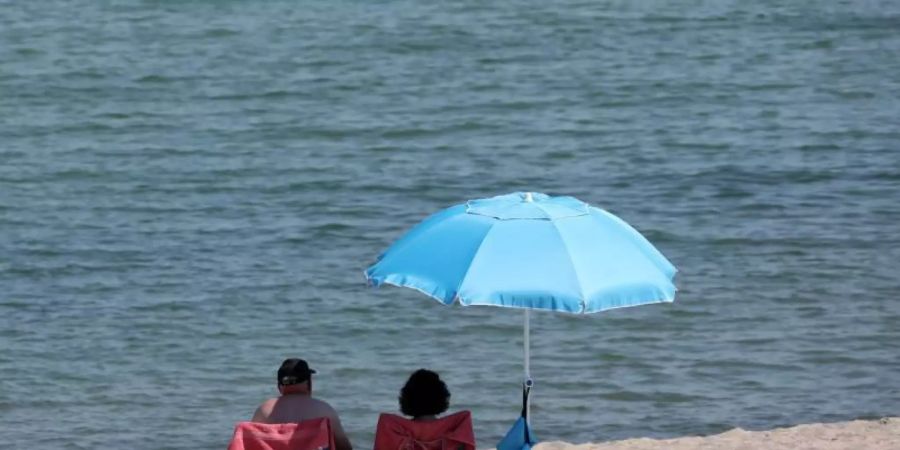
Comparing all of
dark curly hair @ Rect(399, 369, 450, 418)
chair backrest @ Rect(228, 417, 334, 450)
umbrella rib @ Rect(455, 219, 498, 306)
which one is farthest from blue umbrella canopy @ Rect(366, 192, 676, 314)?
chair backrest @ Rect(228, 417, 334, 450)

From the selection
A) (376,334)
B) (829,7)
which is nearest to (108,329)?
(376,334)

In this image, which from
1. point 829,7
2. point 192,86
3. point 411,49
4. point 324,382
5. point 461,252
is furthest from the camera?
point 829,7

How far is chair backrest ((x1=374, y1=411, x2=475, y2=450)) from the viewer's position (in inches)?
239

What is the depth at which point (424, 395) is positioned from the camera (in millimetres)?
6102

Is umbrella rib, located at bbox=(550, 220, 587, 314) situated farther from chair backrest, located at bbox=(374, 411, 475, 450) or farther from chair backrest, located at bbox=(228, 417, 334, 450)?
chair backrest, located at bbox=(228, 417, 334, 450)

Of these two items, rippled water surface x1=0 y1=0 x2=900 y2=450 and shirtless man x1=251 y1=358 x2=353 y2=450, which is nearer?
shirtless man x1=251 y1=358 x2=353 y2=450

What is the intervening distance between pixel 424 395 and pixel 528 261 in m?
0.61

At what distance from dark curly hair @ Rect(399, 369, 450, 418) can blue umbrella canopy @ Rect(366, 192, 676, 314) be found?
319 millimetres

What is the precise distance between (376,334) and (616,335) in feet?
5.26

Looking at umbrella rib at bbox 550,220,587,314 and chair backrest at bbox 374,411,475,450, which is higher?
umbrella rib at bbox 550,220,587,314

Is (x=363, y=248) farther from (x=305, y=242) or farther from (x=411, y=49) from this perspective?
(x=411, y=49)

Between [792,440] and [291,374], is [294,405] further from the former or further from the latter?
[792,440]

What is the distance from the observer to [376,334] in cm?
1141

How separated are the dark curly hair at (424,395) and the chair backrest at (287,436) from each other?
0.30 metres
